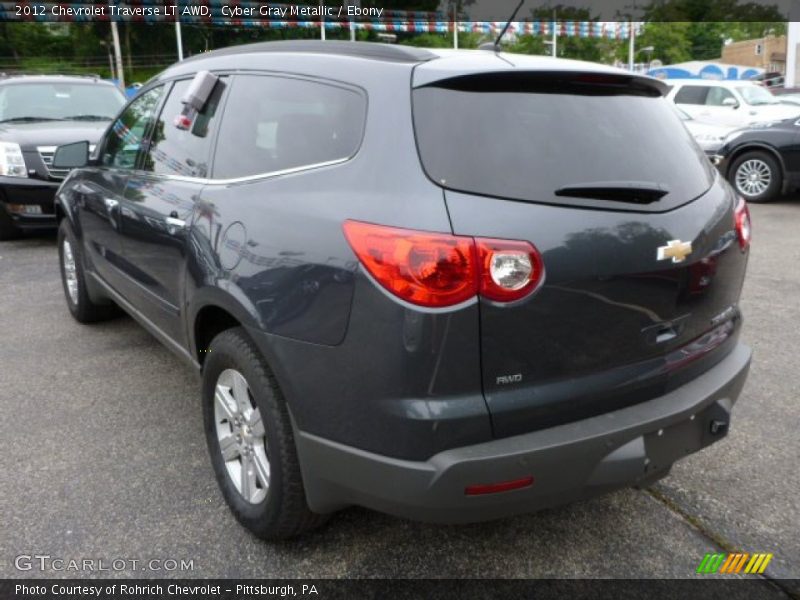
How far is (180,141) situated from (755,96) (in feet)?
43.8

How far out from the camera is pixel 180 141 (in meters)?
3.06

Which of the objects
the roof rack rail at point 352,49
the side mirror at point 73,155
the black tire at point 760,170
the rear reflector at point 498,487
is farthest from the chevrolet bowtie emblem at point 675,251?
the black tire at point 760,170

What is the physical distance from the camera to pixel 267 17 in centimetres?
3500

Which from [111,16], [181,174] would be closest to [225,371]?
[181,174]

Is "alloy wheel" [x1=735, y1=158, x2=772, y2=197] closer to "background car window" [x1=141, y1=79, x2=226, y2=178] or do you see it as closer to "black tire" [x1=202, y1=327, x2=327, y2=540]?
"background car window" [x1=141, y1=79, x2=226, y2=178]

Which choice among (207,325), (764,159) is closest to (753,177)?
(764,159)

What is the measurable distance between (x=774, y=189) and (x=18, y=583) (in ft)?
32.8

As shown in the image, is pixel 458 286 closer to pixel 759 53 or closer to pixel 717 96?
pixel 717 96

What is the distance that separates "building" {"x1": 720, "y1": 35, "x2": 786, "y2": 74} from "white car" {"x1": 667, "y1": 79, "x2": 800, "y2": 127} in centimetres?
6807

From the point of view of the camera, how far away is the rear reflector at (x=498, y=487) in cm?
185

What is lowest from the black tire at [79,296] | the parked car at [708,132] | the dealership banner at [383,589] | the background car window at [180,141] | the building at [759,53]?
the dealership banner at [383,589]

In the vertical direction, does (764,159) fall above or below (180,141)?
below

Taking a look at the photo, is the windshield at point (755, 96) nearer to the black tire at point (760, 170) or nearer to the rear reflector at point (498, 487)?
the black tire at point (760, 170)

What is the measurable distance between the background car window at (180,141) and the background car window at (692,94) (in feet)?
41.0
